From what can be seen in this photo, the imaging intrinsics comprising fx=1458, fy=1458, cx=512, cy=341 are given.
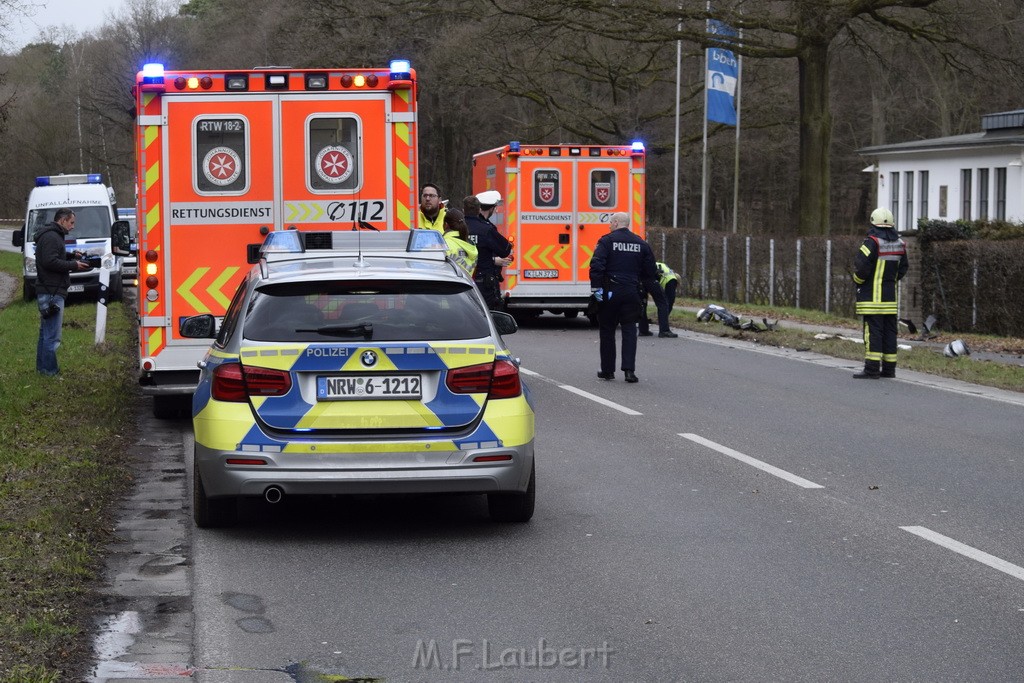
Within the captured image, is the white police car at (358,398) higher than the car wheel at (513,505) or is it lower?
higher

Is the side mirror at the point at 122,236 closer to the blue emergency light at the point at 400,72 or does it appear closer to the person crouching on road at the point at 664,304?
the blue emergency light at the point at 400,72

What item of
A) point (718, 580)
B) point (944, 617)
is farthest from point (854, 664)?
point (718, 580)

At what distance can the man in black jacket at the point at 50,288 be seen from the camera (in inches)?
575

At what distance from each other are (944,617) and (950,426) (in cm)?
630

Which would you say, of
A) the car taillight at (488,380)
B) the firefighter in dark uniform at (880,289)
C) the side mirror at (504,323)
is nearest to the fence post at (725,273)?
the firefighter in dark uniform at (880,289)

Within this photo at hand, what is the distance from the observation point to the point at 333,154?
11.8m

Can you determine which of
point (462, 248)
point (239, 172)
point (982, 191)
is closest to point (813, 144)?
point (982, 191)

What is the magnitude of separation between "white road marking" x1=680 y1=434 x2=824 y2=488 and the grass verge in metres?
4.13

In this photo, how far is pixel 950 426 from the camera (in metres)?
12.0

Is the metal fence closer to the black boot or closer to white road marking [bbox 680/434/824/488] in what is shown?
the black boot

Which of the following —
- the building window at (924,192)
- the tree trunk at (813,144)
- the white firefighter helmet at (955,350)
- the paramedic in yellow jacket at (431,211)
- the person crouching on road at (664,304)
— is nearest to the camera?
the paramedic in yellow jacket at (431,211)

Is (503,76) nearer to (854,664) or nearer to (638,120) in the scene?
(638,120)

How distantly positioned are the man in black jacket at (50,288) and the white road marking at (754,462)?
683 centimetres

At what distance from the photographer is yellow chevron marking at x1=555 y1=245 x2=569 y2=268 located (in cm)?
2339
